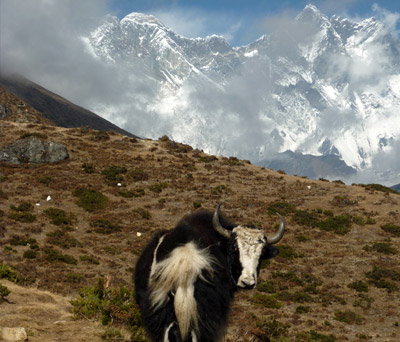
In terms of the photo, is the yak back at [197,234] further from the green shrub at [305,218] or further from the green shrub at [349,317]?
the green shrub at [305,218]

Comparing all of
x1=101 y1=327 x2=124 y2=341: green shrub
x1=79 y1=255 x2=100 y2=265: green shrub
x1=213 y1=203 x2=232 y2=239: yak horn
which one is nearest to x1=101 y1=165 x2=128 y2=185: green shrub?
x1=79 y1=255 x2=100 y2=265: green shrub

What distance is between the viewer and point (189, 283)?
18.2 feet

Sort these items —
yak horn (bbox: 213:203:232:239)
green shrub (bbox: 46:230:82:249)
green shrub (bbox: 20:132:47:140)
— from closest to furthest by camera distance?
yak horn (bbox: 213:203:232:239) < green shrub (bbox: 46:230:82:249) < green shrub (bbox: 20:132:47:140)

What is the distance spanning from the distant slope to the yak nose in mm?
156360

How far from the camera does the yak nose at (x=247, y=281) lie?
21.4ft

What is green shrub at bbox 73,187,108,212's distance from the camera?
3128 cm

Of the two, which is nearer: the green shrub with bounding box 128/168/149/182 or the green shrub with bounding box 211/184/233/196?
the green shrub with bounding box 211/184/233/196

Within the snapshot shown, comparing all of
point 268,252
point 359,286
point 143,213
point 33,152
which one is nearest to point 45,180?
point 33,152

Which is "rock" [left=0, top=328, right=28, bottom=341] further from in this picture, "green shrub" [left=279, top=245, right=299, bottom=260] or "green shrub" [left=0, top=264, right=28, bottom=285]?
"green shrub" [left=279, top=245, right=299, bottom=260]

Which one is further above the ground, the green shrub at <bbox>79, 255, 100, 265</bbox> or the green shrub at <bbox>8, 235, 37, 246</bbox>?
the green shrub at <bbox>8, 235, 37, 246</bbox>

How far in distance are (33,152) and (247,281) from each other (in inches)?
1524

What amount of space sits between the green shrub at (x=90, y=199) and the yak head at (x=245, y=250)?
25580 mm

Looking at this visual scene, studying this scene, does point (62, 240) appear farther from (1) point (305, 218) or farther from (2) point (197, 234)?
(1) point (305, 218)

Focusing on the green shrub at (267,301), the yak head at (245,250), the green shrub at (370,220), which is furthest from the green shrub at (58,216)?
the green shrub at (370,220)
